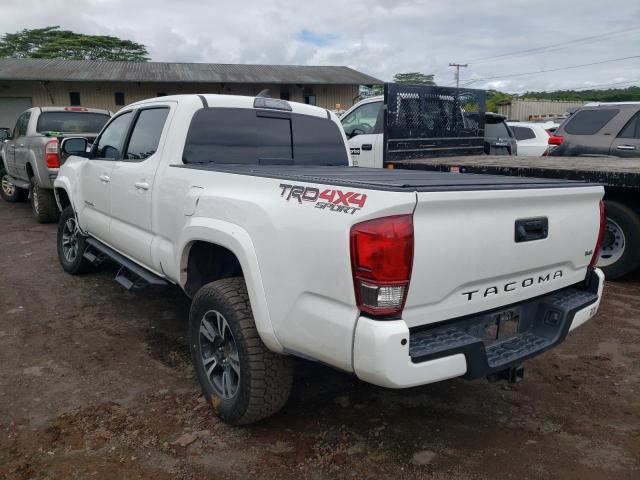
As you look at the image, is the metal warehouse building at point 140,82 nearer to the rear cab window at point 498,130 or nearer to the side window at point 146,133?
the rear cab window at point 498,130

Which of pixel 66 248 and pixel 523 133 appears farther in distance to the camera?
pixel 523 133

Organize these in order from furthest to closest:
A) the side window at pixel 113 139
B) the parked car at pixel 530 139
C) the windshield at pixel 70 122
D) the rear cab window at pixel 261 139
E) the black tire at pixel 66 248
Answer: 1. the parked car at pixel 530 139
2. the windshield at pixel 70 122
3. the black tire at pixel 66 248
4. the side window at pixel 113 139
5. the rear cab window at pixel 261 139

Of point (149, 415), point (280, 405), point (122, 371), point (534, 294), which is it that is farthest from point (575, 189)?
point (122, 371)

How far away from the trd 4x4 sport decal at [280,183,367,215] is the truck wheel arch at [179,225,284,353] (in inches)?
14.6

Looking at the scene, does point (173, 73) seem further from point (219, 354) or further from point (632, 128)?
point (219, 354)

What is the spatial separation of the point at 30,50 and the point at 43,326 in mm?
41587

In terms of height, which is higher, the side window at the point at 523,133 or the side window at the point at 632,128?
the side window at the point at 632,128

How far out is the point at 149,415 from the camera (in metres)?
3.16

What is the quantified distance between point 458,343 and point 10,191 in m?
11.4

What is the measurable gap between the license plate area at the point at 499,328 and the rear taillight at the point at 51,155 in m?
7.31

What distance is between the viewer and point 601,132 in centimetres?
784

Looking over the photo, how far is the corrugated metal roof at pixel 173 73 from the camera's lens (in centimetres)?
2453

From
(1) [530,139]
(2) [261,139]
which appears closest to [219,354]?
→ (2) [261,139]

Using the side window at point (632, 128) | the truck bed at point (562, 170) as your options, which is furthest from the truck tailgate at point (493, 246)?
the side window at point (632, 128)
